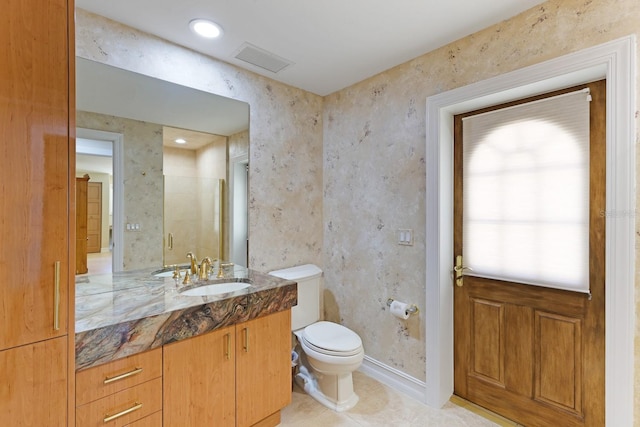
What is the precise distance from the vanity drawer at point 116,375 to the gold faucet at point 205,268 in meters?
0.66

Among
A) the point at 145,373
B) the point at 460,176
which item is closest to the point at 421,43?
the point at 460,176

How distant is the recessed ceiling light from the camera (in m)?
1.69

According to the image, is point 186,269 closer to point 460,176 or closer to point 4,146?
point 4,146

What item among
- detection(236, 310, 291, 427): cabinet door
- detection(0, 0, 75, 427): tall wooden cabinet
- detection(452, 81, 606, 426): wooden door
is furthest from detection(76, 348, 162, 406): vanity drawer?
detection(452, 81, 606, 426): wooden door

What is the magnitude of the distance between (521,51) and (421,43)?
1.90ft

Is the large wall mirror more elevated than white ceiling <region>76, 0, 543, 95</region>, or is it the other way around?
white ceiling <region>76, 0, 543, 95</region>

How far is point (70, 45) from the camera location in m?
0.97

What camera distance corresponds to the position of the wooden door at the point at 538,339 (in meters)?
1.54

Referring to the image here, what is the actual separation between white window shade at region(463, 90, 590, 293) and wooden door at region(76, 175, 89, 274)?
7.43 ft

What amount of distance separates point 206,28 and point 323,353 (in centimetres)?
216

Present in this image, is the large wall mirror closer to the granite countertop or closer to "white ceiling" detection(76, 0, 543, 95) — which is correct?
the granite countertop

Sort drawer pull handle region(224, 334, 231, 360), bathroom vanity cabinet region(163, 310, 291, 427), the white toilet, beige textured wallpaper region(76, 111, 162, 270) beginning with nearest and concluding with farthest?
bathroom vanity cabinet region(163, 310, 291, 427)
drawer pull handle region(224, 334, 231, 360)
beige textured wallpaper region(76, 111, 162, 270)
the white toilet

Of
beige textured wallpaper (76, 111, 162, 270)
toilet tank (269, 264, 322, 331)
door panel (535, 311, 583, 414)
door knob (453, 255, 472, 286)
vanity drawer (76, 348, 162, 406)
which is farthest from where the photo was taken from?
toilet tank (269, 264, 322, 331)

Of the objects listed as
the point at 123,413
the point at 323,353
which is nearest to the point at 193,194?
the point at 123,413
